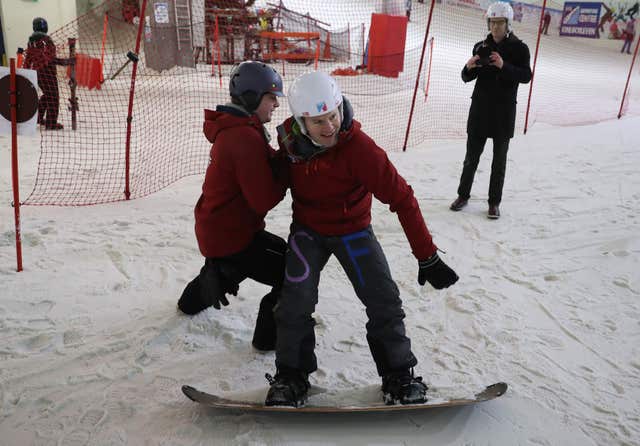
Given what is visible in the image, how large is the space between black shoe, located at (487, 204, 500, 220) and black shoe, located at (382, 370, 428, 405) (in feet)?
9.31

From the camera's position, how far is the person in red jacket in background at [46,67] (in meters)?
7.02

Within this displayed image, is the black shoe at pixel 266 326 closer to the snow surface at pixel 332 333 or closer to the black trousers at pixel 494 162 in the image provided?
the snow surface at pixel 332 333

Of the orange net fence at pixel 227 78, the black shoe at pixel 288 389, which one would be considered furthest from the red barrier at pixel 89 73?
the black shoe at pixel 288 389

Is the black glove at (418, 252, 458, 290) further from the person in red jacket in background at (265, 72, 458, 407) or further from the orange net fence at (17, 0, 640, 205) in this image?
the orange net fence at (17, 0, 640, 205)

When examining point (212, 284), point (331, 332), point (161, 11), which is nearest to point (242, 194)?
point (212, 284)

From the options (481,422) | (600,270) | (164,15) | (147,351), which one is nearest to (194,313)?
(147,351)

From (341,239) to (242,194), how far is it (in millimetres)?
566

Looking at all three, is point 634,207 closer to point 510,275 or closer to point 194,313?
point 510,275

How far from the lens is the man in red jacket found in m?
2.37

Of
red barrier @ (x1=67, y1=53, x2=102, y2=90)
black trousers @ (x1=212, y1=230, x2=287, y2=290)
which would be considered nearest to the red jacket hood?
black trousers @ (x1=212, y1=230, x2=287, y2=290)

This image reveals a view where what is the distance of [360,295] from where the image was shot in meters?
2.41

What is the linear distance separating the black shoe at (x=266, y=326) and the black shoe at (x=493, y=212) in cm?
282

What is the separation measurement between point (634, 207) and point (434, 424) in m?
3.92

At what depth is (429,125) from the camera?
28.9ft
